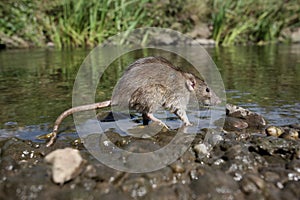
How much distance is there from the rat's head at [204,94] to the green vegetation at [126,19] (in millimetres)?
7564

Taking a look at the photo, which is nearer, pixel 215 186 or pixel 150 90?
pixel 215 186

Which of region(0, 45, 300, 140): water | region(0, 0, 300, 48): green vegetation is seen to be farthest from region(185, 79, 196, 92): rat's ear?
region(0, 0, 300, 48): green vegetation

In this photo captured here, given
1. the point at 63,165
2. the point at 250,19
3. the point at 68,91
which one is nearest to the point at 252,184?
the point at 63,165

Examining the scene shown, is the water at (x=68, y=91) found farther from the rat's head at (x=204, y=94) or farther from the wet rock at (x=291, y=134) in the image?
the rat's head at (x=204, y=94)

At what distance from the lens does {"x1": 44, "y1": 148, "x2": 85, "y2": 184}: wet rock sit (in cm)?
201

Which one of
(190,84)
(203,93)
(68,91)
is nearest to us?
(190,84)

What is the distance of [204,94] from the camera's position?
3711mm

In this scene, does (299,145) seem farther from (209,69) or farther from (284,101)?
(209,69)

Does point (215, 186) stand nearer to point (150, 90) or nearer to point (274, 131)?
point (274, 131)

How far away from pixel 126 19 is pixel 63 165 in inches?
375

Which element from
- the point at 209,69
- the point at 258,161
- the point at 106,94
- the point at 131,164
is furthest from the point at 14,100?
the point at 209,69

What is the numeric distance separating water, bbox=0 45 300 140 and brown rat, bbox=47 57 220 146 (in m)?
0.64

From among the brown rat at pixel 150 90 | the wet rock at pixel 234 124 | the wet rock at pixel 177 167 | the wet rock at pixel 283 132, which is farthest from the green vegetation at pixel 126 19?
the wet rock at pixel 177 167

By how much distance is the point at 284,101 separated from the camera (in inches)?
158
